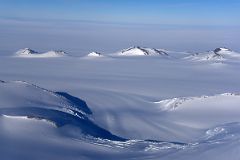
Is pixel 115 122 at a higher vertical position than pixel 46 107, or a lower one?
lower

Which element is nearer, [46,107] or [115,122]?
[115,122]

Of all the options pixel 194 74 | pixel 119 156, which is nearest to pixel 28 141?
pixel 119 156

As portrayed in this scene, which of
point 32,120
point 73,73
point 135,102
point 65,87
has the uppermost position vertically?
point 73,73

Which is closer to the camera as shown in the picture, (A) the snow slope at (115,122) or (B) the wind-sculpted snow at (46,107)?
(A) the snow slope at (115,122)

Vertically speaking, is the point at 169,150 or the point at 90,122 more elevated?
the point at 90,122

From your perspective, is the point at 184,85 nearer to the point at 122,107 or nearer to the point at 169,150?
the point at 122,107

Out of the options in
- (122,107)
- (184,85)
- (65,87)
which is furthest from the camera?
(184,85)

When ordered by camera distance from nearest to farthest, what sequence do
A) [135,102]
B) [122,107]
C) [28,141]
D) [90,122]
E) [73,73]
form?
[28,141]
[90,122]
[122,107]
[135,102]
[73,73]

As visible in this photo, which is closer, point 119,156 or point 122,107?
point 119,156

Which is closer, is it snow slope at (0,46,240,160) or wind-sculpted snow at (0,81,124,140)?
snow slope at (0,46,240,160)

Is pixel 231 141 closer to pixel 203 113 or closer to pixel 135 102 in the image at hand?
pixel 203 113
